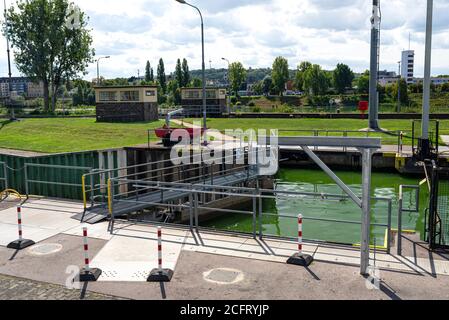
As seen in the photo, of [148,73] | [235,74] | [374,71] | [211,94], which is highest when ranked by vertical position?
[148,73]

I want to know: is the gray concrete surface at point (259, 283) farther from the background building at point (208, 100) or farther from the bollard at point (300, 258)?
the background building at point (208, 100)

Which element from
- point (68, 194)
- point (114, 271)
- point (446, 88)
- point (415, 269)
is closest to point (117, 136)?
point (68, 194)

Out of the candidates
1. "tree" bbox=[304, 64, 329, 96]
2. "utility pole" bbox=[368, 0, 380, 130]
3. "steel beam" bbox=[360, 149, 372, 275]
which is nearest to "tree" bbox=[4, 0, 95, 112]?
"utility pole" bbox=[368, 0, 380, 130]

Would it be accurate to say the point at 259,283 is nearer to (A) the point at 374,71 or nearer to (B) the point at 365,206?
(B) the point at 365,206

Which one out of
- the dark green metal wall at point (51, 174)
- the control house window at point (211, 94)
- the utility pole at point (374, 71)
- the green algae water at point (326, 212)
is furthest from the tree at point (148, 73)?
the dark green metal wall at point (51, 174)

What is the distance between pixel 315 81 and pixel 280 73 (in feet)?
41.2

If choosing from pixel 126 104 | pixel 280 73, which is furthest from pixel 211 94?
pixel 280 73

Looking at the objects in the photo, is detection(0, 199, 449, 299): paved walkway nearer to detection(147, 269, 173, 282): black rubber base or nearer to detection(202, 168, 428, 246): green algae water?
detection(147, 269, 173, 282): black rubber base

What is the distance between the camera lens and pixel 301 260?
31.5ft

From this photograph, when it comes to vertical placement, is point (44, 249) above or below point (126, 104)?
below

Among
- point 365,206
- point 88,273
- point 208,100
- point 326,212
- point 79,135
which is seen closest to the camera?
point 365,206

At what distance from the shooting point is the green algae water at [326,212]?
16844mm

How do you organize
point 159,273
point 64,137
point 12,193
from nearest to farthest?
point 159,273 → point 12,193 → point 64,137

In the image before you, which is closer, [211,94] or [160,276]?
[160,276]
